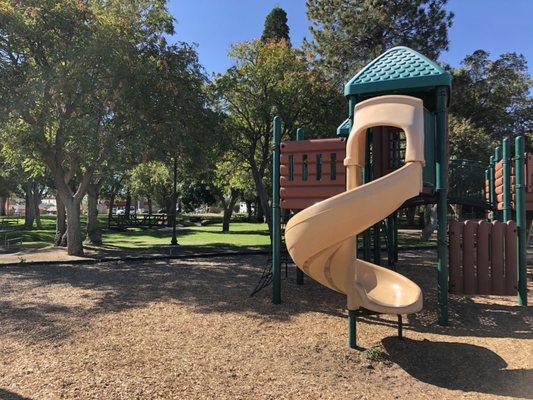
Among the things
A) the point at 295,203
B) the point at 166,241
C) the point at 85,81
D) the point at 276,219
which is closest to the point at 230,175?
the point at 166,241

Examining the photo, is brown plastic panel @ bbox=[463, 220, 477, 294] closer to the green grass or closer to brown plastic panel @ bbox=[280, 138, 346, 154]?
brown plastic panel @ bbox=[280, 138, 346, 154]

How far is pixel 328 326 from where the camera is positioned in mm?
6547

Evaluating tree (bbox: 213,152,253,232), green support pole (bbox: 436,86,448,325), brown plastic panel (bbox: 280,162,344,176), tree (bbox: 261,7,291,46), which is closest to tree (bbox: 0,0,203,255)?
brown plastic panel (bbox: 280,162,344,176)

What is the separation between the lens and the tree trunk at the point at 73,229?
49.5 feet

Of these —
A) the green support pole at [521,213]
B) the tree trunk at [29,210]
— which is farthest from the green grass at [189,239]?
the green support pole at [521,213]

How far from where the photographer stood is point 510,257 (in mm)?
7531

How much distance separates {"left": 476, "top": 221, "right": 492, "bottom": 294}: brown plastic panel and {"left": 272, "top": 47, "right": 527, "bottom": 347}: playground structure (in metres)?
0.08

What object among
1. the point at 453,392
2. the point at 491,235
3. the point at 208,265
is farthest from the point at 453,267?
the point at 208,265

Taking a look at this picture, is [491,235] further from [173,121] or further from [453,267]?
[173,121]

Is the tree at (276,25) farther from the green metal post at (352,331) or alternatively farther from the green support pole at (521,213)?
the green metal post at (352,331)

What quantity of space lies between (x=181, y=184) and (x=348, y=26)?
2401 cm

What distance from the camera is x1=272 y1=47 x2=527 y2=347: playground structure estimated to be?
471 centimetres

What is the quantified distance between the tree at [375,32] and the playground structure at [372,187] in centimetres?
1484

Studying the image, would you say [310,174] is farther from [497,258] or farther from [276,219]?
[497,258]
